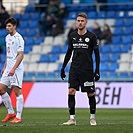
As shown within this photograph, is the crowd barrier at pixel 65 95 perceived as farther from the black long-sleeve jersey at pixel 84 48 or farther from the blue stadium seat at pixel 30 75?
the black long-sleeve jersey at pixel 84 48

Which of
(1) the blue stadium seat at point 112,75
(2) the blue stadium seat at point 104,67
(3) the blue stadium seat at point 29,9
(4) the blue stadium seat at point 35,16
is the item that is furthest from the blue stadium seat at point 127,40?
(3) the blue stadium seat at point 29,9

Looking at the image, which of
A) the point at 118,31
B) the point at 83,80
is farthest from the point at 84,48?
the point at 118,31

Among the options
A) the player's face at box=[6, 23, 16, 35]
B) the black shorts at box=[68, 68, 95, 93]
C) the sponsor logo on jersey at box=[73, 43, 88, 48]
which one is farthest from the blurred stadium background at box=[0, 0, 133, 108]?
the sponsor logo on jersey at box=[73, 43, 88, 48]

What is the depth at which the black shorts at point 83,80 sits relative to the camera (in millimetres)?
13359

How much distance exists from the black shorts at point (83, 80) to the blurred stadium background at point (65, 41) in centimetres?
1086

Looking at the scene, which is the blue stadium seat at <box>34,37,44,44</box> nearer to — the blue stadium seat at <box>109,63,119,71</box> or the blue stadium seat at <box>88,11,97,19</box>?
the blue stadium seat at <box>88,11,97,19</box>

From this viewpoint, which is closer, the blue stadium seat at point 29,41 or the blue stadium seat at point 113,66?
the blue stadium seat at point 113,66

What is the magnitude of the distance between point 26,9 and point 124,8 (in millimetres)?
5203

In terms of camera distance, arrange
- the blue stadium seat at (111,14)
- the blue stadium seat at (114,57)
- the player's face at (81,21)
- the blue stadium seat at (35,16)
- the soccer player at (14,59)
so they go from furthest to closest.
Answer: the blue stadium seat at (35,16) < the blue stadium seat at (111,14) < the blue stadium seat at (114,57) < the soccer player at (14,59) < the player's face at (81,21)

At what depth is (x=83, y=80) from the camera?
43.9ft

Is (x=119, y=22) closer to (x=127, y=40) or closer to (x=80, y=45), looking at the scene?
(x=127, y=40)

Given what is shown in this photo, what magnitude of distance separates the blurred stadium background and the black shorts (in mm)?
10863

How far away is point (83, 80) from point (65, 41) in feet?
52.0

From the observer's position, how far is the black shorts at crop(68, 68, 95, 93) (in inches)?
526
